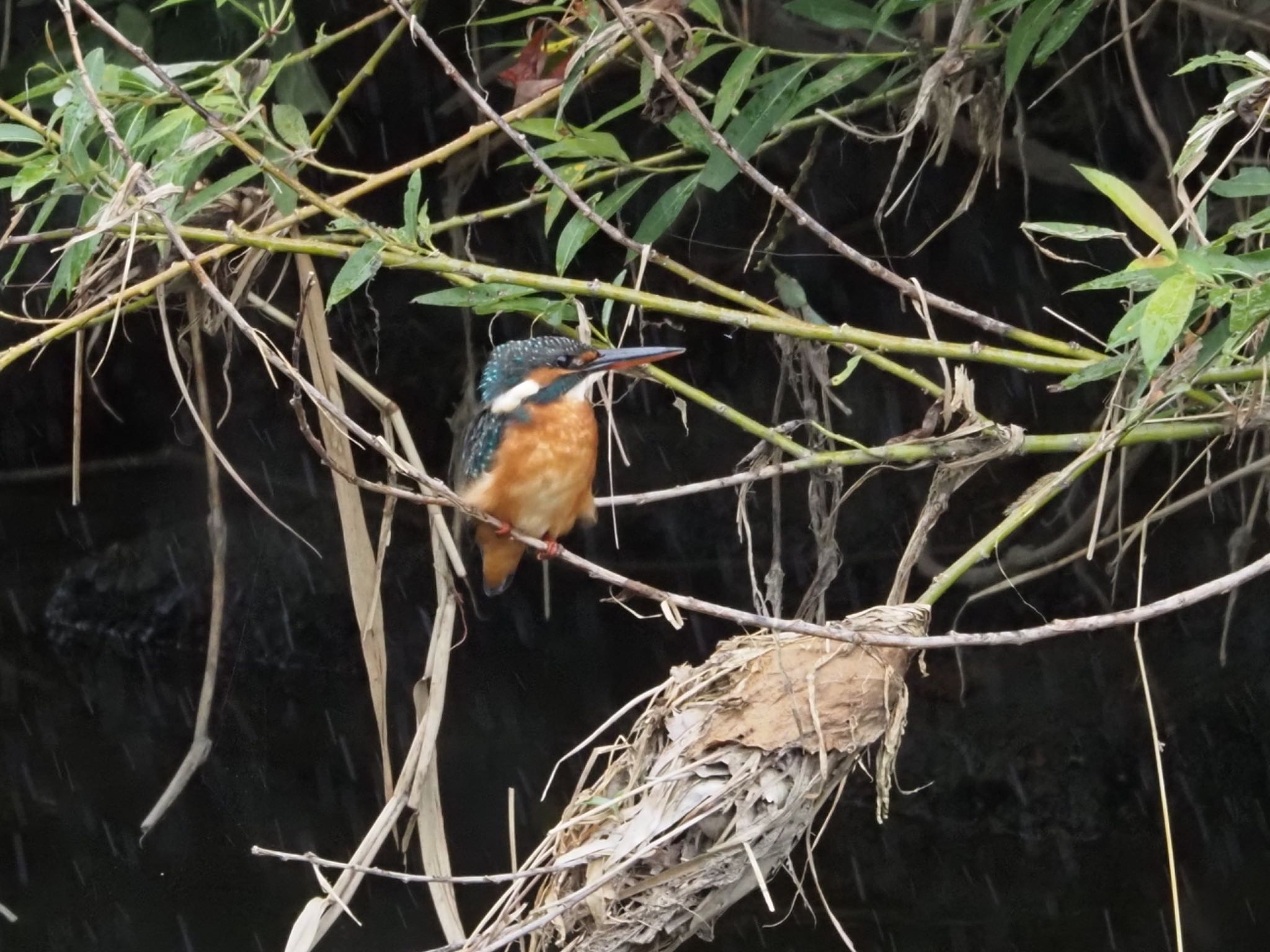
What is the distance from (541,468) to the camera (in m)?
2.37

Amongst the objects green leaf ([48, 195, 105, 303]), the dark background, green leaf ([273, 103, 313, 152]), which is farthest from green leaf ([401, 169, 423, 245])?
the dark background

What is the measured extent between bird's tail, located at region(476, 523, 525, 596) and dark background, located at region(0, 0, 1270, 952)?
50 cm

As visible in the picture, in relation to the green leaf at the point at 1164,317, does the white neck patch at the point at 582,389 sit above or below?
below

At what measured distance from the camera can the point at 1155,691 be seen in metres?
3.71

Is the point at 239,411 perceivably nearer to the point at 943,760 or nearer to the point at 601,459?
the point at 601,459

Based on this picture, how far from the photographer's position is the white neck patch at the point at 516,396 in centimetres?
237

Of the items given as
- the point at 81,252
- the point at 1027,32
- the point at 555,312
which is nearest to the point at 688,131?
the point at 555,312

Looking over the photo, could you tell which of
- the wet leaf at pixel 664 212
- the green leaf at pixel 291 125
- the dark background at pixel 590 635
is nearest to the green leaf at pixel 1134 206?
the wet leaf at pixel 664 212

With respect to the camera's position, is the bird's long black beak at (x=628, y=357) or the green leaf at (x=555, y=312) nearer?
the green leaf at (x=555, y=312)

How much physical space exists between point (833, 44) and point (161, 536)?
2885 mm

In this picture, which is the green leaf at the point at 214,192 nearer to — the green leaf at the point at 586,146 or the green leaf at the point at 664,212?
the green leaf at the point at 586,146

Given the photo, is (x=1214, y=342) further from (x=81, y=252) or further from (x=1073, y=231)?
(x=81, y=252)

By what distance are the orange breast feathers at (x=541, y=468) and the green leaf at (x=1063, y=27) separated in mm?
956

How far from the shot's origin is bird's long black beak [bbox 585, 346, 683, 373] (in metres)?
2.05
